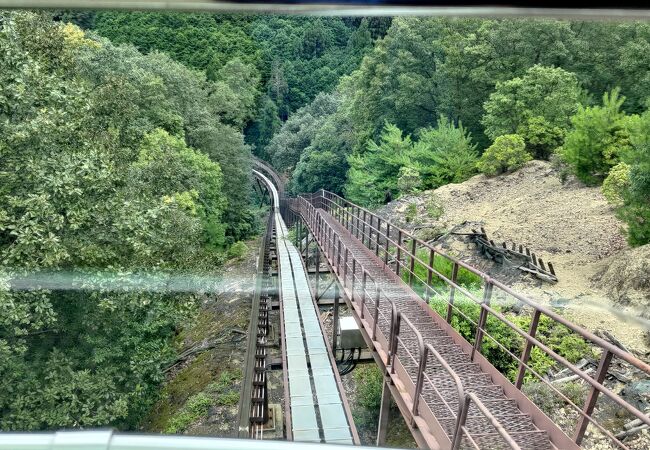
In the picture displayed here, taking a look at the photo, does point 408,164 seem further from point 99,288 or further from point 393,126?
point 99,288

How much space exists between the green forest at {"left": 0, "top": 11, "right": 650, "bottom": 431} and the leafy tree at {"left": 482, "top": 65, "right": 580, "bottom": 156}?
0.13 ft

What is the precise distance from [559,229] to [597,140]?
5.83 ft

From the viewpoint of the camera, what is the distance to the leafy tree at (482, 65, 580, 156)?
26.7 ft

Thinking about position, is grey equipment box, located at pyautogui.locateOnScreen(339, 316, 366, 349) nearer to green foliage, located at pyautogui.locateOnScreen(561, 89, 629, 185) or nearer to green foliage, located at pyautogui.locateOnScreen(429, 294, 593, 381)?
green foliage, located at pyautogui.locateOnScreen(429, 294, 593, 381)

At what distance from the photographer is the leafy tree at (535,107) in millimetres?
8141

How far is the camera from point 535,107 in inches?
351

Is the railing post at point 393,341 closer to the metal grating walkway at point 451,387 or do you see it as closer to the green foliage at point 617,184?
the metal grating walkway at point 451,387

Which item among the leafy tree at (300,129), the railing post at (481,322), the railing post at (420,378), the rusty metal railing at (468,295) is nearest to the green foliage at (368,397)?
the rusty metal railing at (468,295)

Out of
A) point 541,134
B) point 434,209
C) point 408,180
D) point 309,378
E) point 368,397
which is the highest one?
point 541,134

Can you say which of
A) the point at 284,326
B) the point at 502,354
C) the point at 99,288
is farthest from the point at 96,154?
the point at 502,354

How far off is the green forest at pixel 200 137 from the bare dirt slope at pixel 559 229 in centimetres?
38

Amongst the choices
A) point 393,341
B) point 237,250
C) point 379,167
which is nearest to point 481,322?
point 393,341

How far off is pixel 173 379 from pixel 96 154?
3.20m

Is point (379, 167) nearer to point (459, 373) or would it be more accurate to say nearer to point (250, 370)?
point (250, 370)
